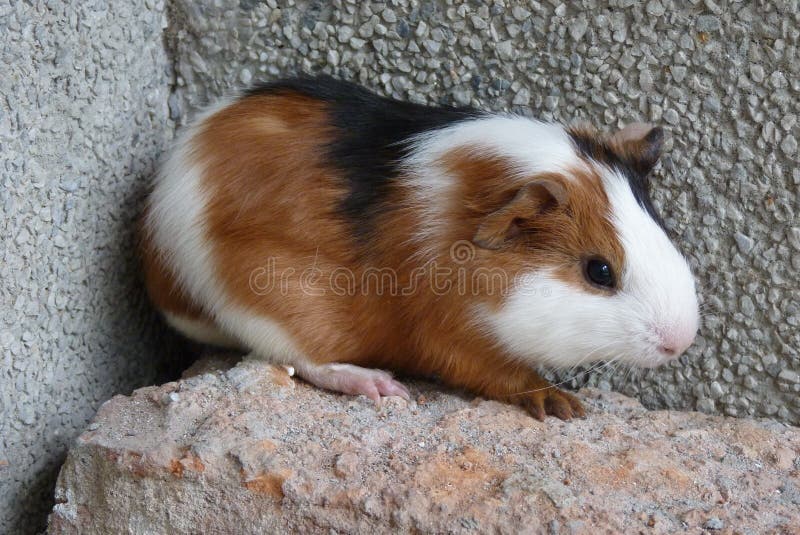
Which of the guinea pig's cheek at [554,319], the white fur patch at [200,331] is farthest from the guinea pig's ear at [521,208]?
the white fur patch at [200,331]

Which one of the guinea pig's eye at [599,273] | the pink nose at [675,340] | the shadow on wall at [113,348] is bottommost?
the shadow on wall at [113,348]

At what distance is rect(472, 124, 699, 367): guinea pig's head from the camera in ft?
6.11

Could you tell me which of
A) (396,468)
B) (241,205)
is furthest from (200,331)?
(396,468)

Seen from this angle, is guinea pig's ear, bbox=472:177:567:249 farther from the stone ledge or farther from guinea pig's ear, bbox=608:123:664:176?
the stone ledge

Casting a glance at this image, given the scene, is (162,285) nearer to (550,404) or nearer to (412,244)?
(412,244)

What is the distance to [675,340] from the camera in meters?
1.87

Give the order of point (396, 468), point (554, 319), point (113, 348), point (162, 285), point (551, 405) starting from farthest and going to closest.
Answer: point (113, 348), point (162, 285), point (551, 405), point (554, 319), point (396, 468)

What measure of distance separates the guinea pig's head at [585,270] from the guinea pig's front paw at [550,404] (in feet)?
0.60

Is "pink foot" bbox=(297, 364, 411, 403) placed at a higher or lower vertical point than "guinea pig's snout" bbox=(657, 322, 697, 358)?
lower

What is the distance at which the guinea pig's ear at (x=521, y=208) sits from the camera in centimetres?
185

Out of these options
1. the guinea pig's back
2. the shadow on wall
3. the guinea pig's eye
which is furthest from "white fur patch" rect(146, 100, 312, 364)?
the guinea pig's eye

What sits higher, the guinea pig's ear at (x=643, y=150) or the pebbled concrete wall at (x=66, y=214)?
the guinea pig's ear at (x=643, y=150)

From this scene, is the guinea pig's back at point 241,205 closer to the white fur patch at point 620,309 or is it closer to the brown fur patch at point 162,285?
the brown fur patch at point 162,285

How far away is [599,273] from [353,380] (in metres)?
0.67
